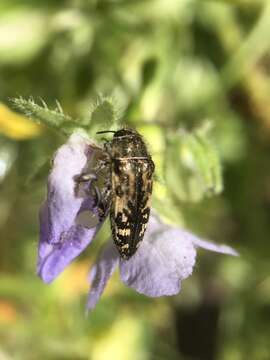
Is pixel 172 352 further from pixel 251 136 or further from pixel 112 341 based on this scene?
pixel 251 136

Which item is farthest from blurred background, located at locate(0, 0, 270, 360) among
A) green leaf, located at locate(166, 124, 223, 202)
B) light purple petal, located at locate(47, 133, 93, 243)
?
light purple petal, located at locate(47, 133, 93, 243)

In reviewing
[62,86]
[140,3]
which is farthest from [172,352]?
[140,3]

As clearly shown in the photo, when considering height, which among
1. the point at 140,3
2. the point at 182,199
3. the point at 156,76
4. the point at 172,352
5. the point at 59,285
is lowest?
the point at 172,352

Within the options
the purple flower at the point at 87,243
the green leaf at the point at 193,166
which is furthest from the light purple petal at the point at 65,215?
the green leaf at the point at 193,166

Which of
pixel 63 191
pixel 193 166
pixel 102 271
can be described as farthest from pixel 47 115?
pixel 193 166

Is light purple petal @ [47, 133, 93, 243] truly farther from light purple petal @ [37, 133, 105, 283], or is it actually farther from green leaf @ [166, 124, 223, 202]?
green leaf @ [166, 124, 223, 202]

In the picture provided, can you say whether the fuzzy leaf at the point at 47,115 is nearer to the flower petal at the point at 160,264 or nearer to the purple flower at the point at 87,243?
the purple flower at the point at 87,243
